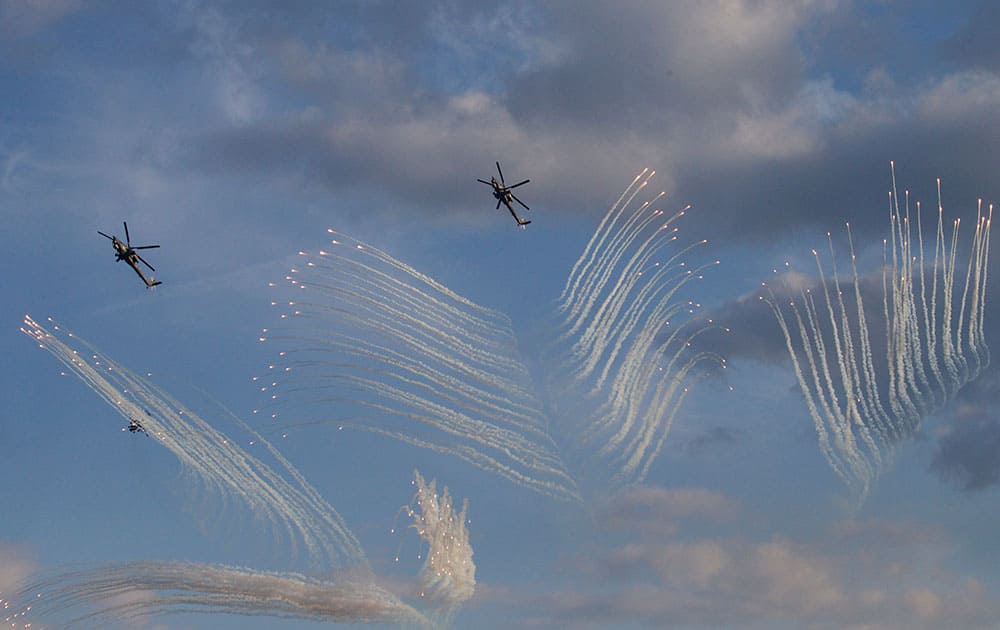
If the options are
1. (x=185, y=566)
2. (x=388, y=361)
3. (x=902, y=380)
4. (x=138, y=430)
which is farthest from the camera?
(x=138, y=430)

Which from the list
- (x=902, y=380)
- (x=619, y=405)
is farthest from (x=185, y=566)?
(x=902, y=380)

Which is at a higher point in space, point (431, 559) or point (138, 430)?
point (138, 430)

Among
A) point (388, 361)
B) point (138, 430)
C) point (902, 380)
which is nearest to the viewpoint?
point (902, 380)

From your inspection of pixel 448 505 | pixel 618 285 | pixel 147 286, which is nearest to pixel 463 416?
pixel 448 505

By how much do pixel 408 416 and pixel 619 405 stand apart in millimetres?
20903

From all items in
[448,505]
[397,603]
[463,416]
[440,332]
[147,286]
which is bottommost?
[397,603]

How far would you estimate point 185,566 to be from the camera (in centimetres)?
10044

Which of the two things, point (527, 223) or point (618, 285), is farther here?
point (527, 223)

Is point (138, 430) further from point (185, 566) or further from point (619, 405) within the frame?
point (619, 405)

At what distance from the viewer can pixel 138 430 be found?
356 ft

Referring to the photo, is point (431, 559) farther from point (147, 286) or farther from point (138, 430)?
point (147, 286)

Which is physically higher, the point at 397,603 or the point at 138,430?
the point at 138,430

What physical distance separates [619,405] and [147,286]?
55002 mm

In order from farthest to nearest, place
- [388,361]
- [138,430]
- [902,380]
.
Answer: [138,430]
[388,361]
[902,380]
